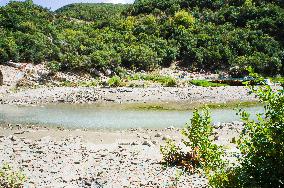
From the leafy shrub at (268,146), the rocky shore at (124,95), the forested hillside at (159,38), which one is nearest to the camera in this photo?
the leafy shrub at (268,146)

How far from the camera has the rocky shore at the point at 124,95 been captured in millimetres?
31969

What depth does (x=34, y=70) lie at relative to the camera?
135 feet

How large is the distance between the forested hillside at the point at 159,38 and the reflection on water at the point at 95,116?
14.1m

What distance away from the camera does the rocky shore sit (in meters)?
32.0

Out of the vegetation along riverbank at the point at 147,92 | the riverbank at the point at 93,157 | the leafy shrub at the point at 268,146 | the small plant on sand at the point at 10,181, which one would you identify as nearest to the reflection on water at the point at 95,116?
the vegetation along riverbank at the point at 147,92

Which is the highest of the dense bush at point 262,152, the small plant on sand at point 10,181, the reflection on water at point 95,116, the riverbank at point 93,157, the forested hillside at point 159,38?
the forested hillside at point 159,38

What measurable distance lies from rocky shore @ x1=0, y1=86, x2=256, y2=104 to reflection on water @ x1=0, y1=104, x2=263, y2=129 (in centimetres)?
209

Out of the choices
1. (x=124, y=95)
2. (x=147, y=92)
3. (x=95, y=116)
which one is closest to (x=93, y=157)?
(x=95, y=116)

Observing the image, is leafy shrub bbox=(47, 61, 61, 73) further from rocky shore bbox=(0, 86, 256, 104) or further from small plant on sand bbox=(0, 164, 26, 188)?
small plant on sand bbox=(0, 164, 26, 188)

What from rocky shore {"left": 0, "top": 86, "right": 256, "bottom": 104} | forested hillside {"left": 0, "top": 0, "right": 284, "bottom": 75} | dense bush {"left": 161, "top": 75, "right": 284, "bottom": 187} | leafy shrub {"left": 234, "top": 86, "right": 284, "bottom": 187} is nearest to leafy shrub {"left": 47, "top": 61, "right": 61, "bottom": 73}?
forested hillside {"left": 0, "top": 0, "right": 284, "bottom": 75}

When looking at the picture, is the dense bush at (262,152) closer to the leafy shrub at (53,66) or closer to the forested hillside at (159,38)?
the leafy shrub at (53,66)

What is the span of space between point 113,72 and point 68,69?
5.10 metres

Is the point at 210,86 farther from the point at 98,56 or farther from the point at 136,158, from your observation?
the point at 136,158

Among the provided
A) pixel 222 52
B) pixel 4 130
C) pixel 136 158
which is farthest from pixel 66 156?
pixel 222 52
